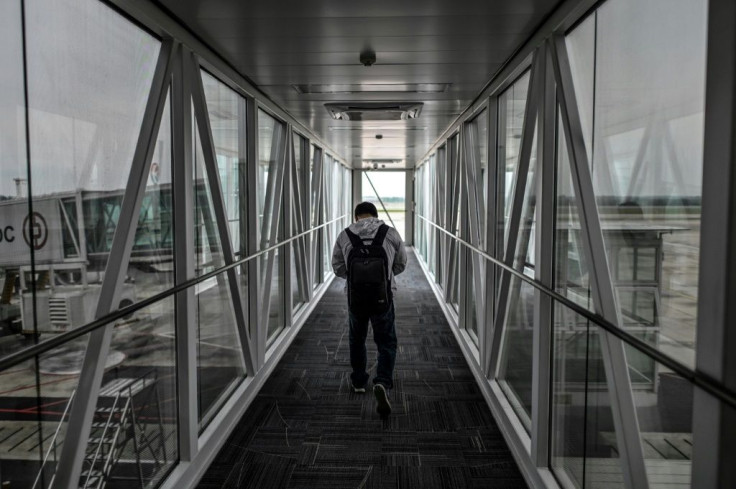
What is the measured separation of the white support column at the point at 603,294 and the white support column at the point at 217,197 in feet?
4.78

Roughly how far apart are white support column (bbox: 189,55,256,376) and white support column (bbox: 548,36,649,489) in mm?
1458

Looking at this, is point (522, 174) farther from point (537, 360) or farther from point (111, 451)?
point (111, 451)

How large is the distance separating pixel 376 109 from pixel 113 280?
8.36 ft

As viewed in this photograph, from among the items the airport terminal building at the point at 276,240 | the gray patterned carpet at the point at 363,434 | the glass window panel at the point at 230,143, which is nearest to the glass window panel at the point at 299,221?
the airport terminal building at the point at 276,240

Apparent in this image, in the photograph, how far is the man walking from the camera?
3.19m

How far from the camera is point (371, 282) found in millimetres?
3186

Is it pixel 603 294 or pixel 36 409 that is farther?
pixel 603 294

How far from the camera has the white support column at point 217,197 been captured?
2.42m

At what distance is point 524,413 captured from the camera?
2764 millimetres

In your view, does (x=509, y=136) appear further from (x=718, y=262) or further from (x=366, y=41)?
(x=718, y=262)

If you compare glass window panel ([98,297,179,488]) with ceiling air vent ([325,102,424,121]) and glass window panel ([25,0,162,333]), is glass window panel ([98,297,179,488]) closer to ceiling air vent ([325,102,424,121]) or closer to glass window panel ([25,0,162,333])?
glass window panel ([25,0,162,333])

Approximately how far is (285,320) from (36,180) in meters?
3.49

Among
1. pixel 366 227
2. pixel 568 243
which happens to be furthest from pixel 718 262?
pixel 366 227

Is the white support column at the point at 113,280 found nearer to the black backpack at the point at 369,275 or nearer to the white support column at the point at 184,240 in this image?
the white support column at the point at 184,240
